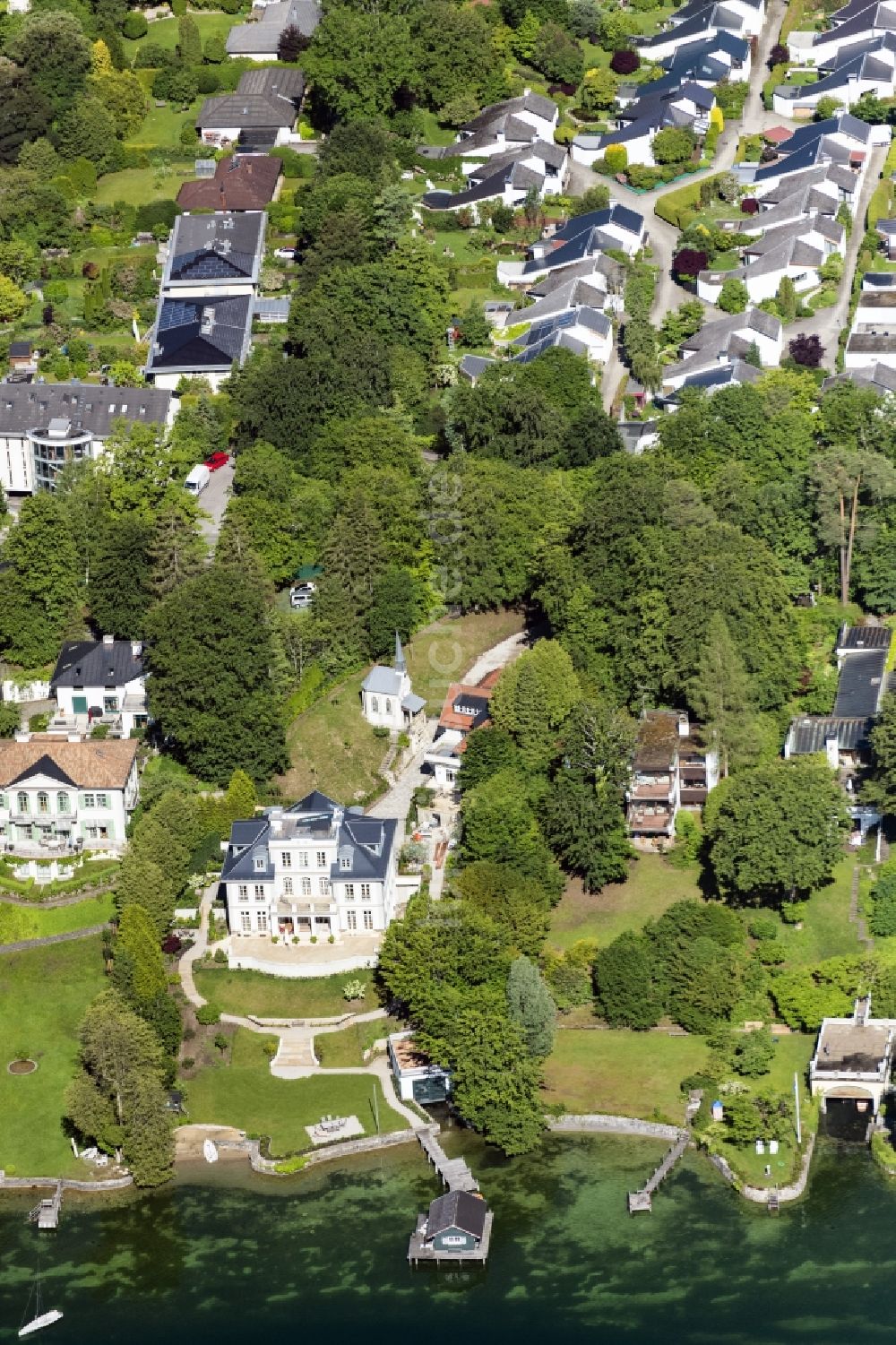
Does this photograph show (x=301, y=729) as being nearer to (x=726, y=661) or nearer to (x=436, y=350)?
(x=726, y=661)

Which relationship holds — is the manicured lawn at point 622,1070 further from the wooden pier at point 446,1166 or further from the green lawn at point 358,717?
the green lawn at point 358,717

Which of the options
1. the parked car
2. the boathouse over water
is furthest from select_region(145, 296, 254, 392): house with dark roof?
the boathouse over water

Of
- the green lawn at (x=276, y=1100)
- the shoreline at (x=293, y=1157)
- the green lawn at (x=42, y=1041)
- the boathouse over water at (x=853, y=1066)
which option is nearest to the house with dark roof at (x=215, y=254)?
the green lawn at (x=42, y=1041)

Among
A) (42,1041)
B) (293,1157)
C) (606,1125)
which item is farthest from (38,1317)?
(606,1125)

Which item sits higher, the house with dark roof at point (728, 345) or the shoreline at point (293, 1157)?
the house with dark roof at point (728, 345)

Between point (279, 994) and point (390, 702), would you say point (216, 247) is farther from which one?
point (279, 994)

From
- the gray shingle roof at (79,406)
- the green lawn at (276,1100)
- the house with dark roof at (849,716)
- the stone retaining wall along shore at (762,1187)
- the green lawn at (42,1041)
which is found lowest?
the green lawn at (42,1041)

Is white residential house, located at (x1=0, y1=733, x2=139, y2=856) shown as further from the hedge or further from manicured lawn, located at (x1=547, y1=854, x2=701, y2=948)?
the hedge

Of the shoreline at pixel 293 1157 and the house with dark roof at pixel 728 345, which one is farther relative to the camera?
the house with dark roof at pixel 728 345
